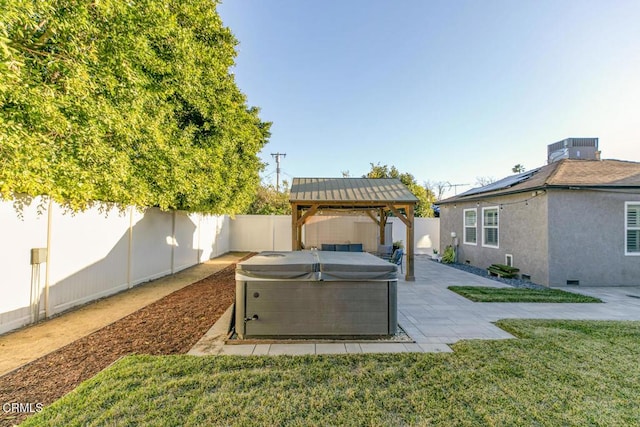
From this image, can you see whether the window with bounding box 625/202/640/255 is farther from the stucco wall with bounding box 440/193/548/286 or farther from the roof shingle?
the stucco wall with bounding box 440/193/548/286

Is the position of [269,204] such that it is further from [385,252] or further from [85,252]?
[85,252]

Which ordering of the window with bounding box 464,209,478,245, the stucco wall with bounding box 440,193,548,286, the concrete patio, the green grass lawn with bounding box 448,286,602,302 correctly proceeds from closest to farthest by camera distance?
the concrete patio
the green grass lawn with bounding box 448,286,602,302
the stucco wall with bounding box 440,193,548,286
the window with bounding box 464,209,478,245

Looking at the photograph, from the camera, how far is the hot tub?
3963mm

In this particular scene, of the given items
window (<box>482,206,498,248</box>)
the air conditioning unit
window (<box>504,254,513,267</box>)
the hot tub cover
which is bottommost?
→ window (<box>504,254,513,267</box>)

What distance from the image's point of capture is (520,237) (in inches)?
344

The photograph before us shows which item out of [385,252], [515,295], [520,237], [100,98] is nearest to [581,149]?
[520,237]

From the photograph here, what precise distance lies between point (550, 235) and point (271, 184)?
59.0 feet

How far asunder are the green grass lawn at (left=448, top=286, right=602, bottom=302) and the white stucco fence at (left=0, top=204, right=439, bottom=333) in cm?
825

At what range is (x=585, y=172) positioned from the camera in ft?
27.7

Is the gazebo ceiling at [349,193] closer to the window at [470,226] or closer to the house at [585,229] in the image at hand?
the house at [585,229]

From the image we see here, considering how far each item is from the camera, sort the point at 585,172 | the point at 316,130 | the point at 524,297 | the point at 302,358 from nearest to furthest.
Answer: the point at 302,358 → the point at 524,297 → the point at 585,172 → the point at 316,130

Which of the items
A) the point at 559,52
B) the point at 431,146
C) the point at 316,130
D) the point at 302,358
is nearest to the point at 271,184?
the point at 316,130

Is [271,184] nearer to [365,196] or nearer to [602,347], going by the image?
[365,196]

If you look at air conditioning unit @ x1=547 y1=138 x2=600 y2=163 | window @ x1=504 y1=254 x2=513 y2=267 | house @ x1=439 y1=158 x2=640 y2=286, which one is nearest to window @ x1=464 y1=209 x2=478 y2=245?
window @ x1=504 y1=254 x2=513 y2=267
